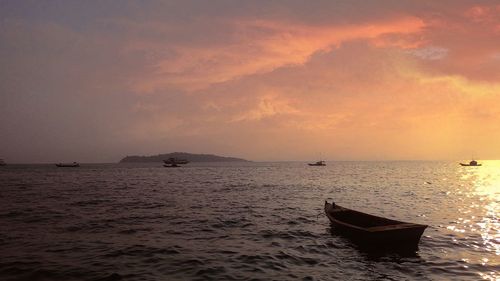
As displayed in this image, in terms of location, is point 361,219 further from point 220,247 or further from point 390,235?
point 220,247

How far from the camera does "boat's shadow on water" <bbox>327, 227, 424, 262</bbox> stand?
61.5 ft

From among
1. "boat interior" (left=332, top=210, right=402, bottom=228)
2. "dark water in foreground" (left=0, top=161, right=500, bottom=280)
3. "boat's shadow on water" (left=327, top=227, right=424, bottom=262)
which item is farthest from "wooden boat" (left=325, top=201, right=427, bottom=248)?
"boat interior" (left=332, top=210, right=402, bottom=228)

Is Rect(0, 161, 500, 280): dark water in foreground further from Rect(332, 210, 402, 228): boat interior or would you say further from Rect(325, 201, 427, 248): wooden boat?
Rect(332, 210, 402, 228): boat interior

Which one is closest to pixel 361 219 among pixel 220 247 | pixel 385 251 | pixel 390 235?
pixel 390 235

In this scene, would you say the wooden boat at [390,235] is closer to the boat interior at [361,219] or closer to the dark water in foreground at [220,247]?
the dark water in foreground at [220,247]

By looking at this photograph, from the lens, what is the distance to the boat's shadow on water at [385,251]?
18750mm

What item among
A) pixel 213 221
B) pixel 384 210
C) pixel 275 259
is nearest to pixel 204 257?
pixel 275 259

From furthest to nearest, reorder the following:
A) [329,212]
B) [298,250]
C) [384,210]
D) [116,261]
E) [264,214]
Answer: [384,210]
[264,214]
[329,212]
[298,250]
[116,261]

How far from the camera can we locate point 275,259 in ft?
59.3

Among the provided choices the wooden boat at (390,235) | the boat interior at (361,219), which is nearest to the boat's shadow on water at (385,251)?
the wooden boat at (390,235)

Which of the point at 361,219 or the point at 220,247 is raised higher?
the point at 361,219

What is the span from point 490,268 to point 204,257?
13738 millimetres

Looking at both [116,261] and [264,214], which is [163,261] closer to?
A: [116,261]

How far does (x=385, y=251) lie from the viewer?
19859mm
